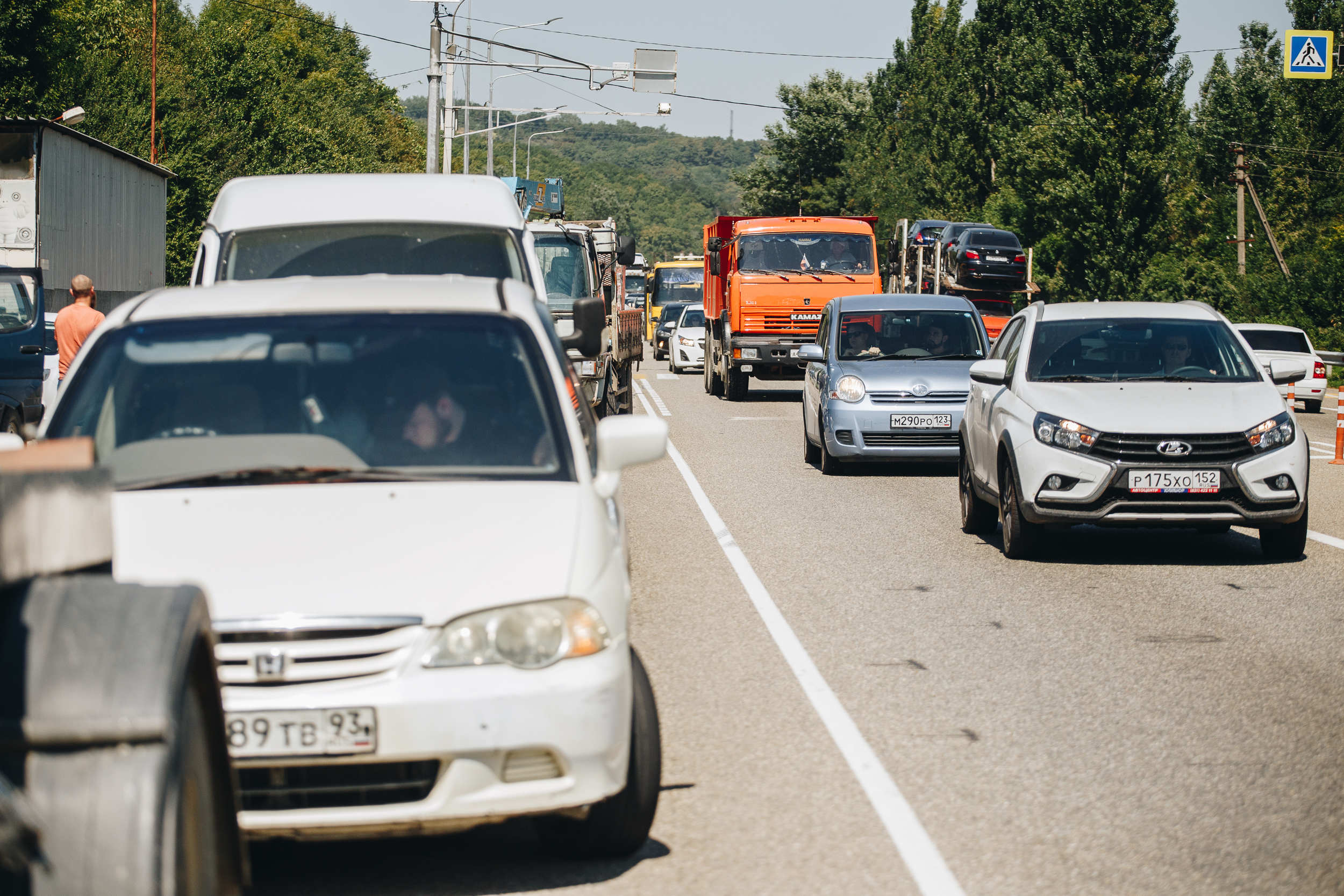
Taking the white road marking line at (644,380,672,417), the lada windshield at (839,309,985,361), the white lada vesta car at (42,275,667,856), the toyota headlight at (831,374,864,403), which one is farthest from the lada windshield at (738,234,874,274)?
the white lada vesta car at (42,275,667,856)

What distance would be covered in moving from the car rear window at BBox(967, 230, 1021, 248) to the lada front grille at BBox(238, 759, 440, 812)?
35222 millimetres

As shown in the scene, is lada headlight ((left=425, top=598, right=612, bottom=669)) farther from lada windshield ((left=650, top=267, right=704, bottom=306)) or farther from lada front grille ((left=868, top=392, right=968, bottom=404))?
lada windshield ((left=650, top=267, right=704, bottom=306))

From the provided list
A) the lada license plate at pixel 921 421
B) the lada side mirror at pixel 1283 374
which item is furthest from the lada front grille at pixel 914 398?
the lada side mirror at pixel 1283 374

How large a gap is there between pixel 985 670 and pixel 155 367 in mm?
3816

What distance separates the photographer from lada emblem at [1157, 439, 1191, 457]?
998cm

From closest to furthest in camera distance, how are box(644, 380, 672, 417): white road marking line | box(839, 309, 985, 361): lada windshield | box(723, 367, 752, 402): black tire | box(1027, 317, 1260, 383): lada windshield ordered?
box(1027, 317, 1260, 383): lada windshield < box(839, 309, 985, 361): lada windshield < box(644, 380, 672, 417): white road marking line < box(723, 367, 752, 402): black tire

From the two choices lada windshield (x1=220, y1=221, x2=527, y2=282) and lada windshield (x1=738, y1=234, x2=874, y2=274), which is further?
lada windshield (x1=738, y1=234, x2=874, y2=274)

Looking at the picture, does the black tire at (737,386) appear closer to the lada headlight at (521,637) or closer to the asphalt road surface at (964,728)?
the asphalt road surface at (964,728)

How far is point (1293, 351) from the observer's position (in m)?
29.3

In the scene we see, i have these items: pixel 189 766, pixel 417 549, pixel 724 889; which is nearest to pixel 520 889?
pixel 724 889

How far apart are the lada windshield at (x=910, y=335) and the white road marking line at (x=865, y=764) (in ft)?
24.1

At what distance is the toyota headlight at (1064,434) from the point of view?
10.1 meters

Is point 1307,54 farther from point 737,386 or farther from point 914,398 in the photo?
point 914,398

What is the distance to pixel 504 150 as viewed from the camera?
160250 mm
